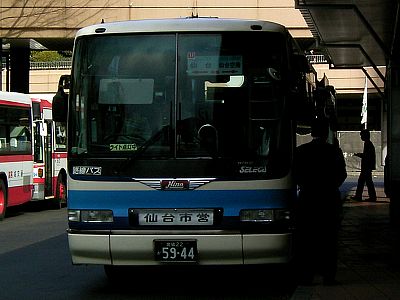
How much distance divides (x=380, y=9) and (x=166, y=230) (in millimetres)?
8575

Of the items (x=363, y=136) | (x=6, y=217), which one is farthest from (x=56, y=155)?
(x=363, y=136)

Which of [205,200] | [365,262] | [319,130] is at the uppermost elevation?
[319,130]

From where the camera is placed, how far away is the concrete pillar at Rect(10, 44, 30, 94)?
107 feet

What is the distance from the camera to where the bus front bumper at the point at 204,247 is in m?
9.05

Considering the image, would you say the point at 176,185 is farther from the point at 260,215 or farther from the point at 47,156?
the point at 47,156

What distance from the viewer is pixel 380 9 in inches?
630

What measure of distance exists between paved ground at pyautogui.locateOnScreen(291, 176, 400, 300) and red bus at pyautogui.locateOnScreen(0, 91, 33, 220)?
7.91 m

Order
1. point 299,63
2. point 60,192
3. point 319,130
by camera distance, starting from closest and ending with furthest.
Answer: point 319,130, point 299,63, point 60,192

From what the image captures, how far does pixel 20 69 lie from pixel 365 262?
926 inches

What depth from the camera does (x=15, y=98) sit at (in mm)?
20891

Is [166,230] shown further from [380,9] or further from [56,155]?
[56,155]

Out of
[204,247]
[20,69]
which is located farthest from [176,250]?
[20,69]

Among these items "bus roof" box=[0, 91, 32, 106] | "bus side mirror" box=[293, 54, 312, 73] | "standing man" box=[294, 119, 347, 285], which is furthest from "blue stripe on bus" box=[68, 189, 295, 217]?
"bus roof" box=[0, 91, 32, 106]

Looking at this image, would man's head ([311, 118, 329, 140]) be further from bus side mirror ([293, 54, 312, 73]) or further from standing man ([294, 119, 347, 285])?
bus side mirror ([293, 54, 312, 73])
